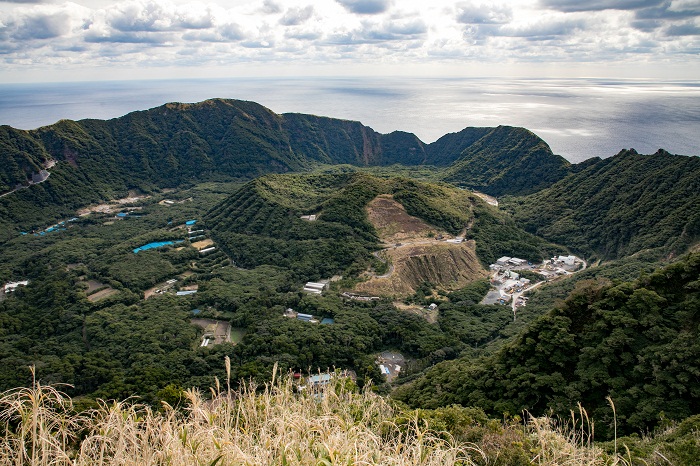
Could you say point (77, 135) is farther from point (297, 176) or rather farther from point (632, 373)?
point (632, 373)

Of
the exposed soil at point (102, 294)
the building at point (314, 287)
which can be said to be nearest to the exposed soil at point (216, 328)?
the building at point (314, 287)

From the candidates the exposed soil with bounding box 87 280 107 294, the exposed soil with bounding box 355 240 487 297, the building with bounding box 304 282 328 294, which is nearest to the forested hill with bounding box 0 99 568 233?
the exposed soil with bounding box 87 280 107 294

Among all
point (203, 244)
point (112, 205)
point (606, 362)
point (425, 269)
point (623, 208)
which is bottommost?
point (112, 205)

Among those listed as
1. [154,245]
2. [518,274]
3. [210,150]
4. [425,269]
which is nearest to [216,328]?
[425,269]

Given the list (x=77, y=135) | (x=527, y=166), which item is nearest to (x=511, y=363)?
(x=527, y=166)

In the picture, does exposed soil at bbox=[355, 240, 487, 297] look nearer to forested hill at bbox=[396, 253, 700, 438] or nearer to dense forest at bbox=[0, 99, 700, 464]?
dense forest at bbox=[0, 99, 700, 464]

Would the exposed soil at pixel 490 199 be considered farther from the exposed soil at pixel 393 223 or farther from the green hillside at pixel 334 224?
the exposed soil at pixel 393 223

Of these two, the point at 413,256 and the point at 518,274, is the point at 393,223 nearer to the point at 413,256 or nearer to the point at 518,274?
the point at 413,256

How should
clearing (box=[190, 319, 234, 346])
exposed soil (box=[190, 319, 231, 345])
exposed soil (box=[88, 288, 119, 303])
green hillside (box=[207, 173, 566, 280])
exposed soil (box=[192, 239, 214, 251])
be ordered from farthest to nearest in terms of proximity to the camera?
exposed soil (box=[192, 239, 214, 251]) < green hillside (box=[207, 173, 566, 280]) < exposed soil (box=[88, 288, 119, 303]) < exposed soil (box=[190, 319, 231, 345]) < clearing (box=[190, 319, 234, 346])
